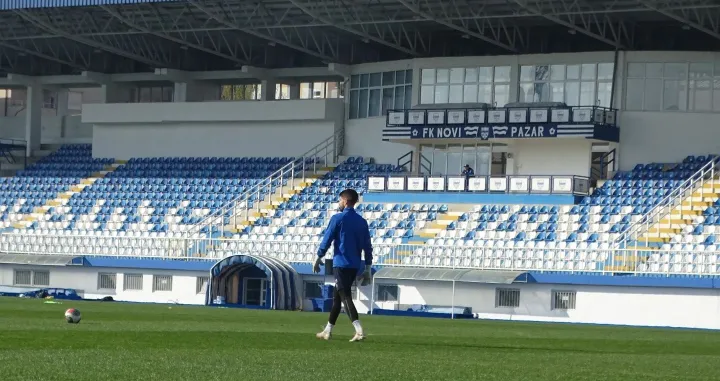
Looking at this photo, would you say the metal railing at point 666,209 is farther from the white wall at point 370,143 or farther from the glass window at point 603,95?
the white wall at point 370,143

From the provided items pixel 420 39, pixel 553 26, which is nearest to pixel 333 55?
pixel 420 39

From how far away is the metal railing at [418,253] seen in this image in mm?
34812

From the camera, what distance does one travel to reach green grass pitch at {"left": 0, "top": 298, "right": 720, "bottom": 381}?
393 inches

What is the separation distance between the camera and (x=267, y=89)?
2066 inches

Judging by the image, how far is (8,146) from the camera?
184 feet

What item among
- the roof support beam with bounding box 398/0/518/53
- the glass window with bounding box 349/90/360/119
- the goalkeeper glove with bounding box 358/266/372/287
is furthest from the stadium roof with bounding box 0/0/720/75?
the goalkeeper glove with bounding box 358/266/372/287

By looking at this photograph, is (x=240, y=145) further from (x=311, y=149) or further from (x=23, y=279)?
(x=23, y=279)

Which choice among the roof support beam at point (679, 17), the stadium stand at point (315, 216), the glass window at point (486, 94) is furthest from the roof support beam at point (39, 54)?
the roof support beam at point (679, 17)

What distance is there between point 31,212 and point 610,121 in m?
20.8

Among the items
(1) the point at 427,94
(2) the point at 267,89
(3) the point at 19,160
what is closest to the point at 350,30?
(1) the point at 427,94

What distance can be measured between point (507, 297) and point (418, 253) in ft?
9.08

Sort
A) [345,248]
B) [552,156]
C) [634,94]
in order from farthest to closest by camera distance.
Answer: [552,156] → [634,94] → [345,248]

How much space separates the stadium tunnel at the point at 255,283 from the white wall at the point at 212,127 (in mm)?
11152

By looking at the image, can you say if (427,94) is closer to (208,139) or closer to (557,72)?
(557,72)
